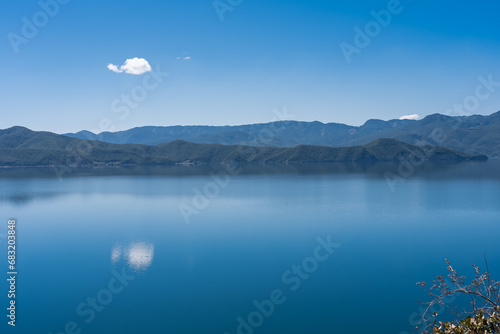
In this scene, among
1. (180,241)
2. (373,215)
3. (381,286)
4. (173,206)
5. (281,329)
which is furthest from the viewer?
(173,206)

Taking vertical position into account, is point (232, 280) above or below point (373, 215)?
below

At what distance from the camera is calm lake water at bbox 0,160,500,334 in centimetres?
2222

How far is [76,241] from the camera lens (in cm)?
4225

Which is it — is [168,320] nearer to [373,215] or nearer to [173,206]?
[373,215]

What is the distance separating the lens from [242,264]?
31.8 meters

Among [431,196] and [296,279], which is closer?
[296,279]

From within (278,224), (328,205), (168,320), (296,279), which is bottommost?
(168,320)

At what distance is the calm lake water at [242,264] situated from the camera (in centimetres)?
2222

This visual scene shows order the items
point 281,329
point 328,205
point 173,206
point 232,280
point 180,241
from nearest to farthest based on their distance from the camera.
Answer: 1. point 281,329
2. point 232,280
3. point 180,241
4. point 328,205
5. point 173,206

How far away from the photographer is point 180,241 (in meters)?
40.9

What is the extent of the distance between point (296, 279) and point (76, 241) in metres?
29.4

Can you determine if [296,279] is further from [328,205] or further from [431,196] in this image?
[431,196]

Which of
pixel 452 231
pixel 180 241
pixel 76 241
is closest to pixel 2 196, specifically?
pixel 76 241

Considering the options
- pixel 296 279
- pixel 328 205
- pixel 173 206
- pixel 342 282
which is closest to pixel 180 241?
pixel 296 279
